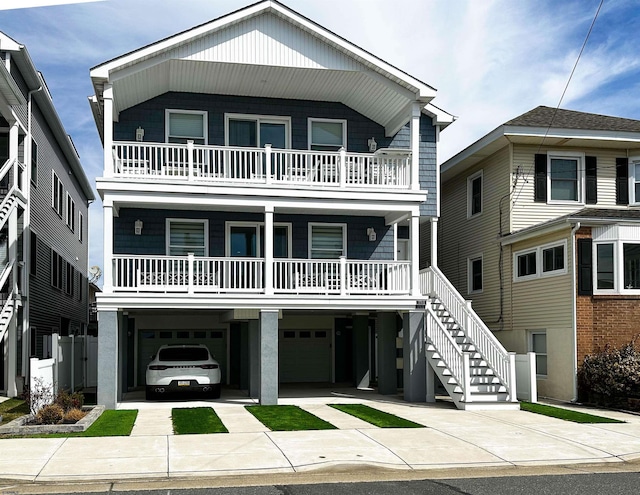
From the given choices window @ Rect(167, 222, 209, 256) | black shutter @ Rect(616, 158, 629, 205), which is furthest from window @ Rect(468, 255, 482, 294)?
window @ Rect(167, 222, 209, 256)

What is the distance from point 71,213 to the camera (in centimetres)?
3334

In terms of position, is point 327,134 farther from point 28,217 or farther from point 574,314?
point 28,217

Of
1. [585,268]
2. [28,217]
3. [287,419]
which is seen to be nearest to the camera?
[287,419]

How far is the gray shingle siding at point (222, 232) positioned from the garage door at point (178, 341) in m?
3.46

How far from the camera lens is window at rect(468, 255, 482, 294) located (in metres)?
25.6

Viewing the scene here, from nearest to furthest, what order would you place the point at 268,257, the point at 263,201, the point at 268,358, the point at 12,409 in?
the point at 12,409, the point at 268,358, the point at 268,257, the point at 263,201

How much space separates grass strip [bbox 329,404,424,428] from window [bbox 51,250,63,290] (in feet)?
44.0

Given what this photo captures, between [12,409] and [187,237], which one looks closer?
[12,409]

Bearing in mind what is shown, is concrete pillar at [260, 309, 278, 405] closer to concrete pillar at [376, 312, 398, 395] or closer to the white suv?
the white suv

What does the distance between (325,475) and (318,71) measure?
1235 cm

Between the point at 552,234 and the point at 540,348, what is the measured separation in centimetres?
328

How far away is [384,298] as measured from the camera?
65.3 ft

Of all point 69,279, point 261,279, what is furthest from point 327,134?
point 69,279

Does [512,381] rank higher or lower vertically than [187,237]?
lower
